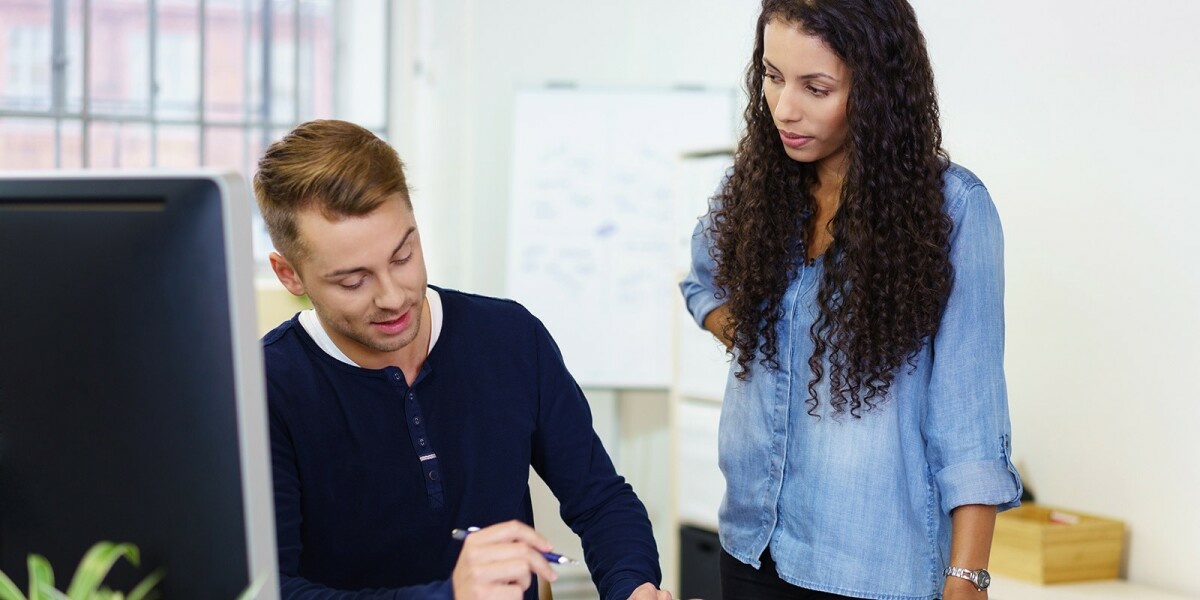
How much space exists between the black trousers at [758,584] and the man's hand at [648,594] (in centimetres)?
33

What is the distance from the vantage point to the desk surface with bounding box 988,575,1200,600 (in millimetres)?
2400

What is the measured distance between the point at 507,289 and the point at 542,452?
2.58 m

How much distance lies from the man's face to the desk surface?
1.53m

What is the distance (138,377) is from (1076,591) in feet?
6.85

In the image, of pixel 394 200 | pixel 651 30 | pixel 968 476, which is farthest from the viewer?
pixel 651 30

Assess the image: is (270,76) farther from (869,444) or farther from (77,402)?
(77,402)

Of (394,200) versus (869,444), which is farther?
(869,444)

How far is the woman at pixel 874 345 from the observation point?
151cm

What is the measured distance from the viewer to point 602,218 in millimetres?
4070

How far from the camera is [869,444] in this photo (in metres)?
1.56

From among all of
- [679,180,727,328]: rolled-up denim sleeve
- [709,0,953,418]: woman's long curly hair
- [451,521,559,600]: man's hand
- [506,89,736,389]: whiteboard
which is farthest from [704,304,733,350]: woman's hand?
[506,89,736,389]: whiteboard

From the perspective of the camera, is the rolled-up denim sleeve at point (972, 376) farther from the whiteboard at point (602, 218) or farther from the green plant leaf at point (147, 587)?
the whiteboard at point (602, 218)

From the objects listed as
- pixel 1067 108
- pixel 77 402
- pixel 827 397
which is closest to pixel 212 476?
pixel 77 402

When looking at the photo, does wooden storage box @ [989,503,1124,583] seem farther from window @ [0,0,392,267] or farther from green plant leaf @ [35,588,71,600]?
window @ [0,0,392,267]
